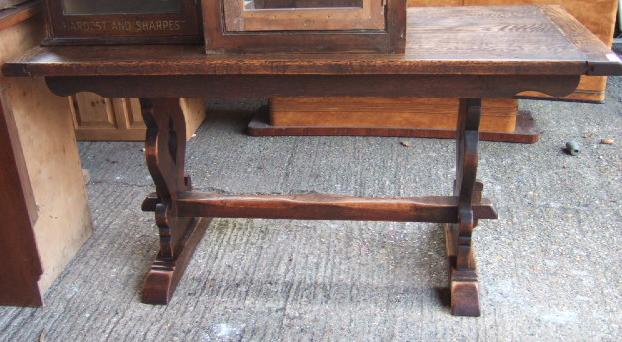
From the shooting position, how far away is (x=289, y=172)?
2814 mm

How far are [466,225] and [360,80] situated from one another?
602mm

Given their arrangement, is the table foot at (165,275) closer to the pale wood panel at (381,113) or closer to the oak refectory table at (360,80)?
the oak refectory table at (360,80)

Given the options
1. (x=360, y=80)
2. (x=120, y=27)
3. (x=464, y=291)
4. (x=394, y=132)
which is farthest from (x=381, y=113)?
(x=120, y=27)

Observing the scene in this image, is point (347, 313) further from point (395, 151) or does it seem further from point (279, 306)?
point (395, 151)

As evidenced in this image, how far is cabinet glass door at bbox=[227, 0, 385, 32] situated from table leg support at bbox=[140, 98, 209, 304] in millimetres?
428

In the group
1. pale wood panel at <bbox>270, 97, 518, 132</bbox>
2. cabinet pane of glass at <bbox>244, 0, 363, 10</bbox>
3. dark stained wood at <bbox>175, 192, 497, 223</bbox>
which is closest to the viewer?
cabinet pane of glass at <bbox>244, 0, 363, 10</bbox>

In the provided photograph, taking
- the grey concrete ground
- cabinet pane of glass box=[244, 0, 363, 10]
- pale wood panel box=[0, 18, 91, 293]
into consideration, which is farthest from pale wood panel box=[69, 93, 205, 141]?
cabinet pane of glass box=[244, 0, 363, 10]

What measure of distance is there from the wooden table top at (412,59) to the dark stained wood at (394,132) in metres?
1.22

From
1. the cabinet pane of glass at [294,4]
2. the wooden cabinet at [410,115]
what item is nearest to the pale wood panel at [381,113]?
the wooden cabinet at [410,115]

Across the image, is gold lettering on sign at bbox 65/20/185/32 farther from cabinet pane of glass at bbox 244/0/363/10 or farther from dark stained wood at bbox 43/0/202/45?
cabinet pane of glass at bbox 244/0/363/10

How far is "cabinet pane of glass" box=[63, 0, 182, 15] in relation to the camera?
1.78 metres

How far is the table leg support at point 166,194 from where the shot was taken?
194cm

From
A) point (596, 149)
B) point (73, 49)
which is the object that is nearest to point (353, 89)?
point (73, 49)

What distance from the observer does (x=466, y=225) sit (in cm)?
191
